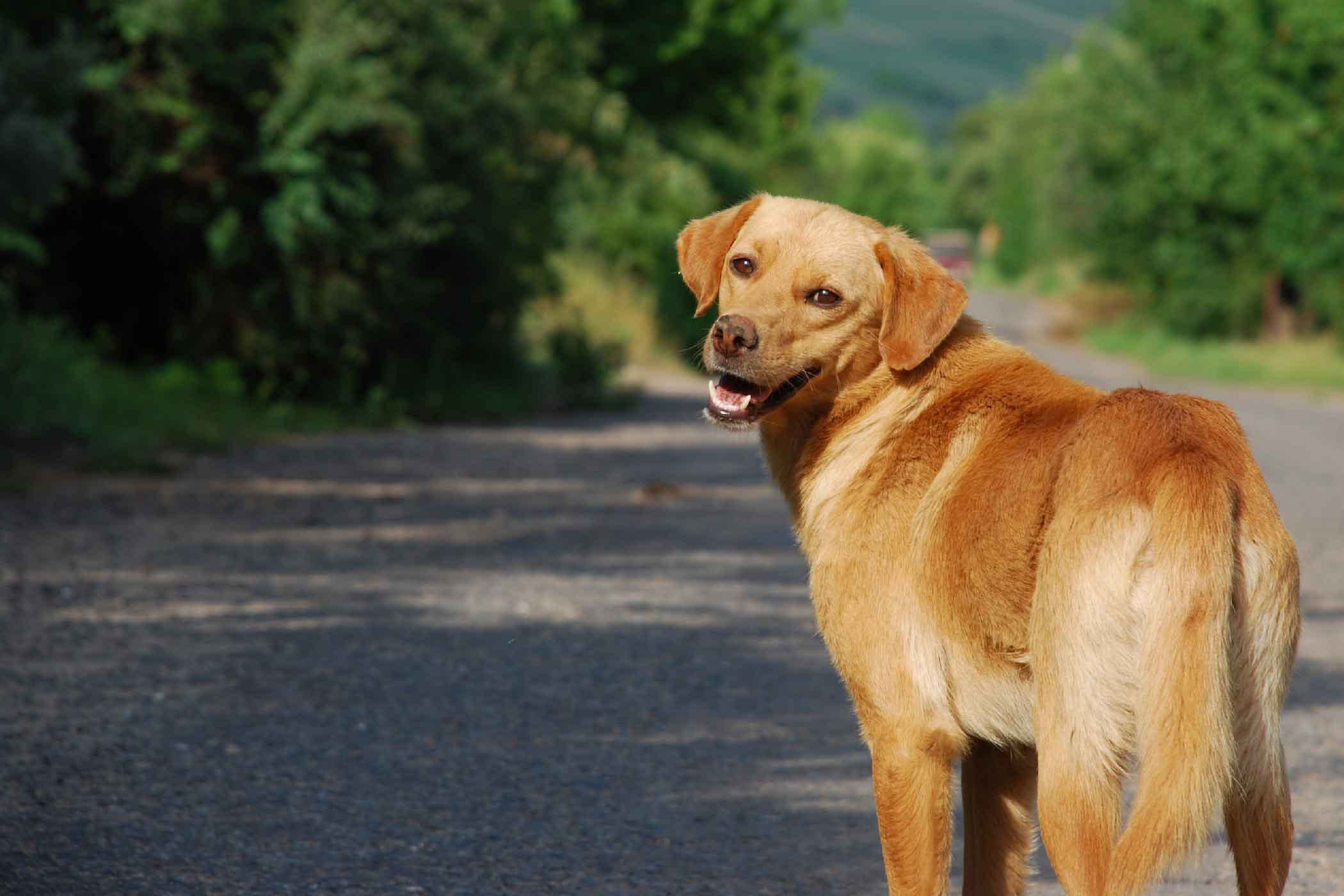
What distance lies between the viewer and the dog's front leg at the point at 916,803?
3.64m

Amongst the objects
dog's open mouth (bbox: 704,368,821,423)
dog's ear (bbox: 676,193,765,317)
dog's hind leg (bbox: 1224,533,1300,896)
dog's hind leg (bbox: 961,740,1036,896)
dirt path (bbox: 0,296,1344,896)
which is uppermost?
dog's ear (bbox: 676,193,765,317)

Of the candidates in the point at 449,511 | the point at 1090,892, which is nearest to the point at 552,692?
the point at 1090,892

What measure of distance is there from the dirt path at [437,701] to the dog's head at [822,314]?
4.41 ft

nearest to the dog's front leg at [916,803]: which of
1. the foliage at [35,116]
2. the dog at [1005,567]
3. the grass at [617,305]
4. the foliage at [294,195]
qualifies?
the dog at [1005,567]

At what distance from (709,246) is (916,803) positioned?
1.78 meters

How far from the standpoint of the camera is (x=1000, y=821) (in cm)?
403

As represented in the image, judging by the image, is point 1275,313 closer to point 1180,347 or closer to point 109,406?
point 1180,347

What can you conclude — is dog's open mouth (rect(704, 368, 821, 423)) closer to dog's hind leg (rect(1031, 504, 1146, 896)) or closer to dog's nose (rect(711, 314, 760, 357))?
dog's nose (rect(711, 314, 760, 357))

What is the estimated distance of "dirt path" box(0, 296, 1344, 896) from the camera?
15.0ft

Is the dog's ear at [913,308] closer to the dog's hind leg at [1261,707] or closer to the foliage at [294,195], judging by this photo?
the dog's hind leg at [1261,707]

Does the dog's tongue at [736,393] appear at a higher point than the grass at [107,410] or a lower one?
higher

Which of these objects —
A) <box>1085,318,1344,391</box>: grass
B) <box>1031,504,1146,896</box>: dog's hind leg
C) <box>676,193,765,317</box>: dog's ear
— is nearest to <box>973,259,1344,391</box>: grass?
<box>1085,318,1344,391</box>: grass

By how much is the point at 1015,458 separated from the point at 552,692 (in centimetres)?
332

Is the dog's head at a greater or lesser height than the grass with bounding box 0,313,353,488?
greater
